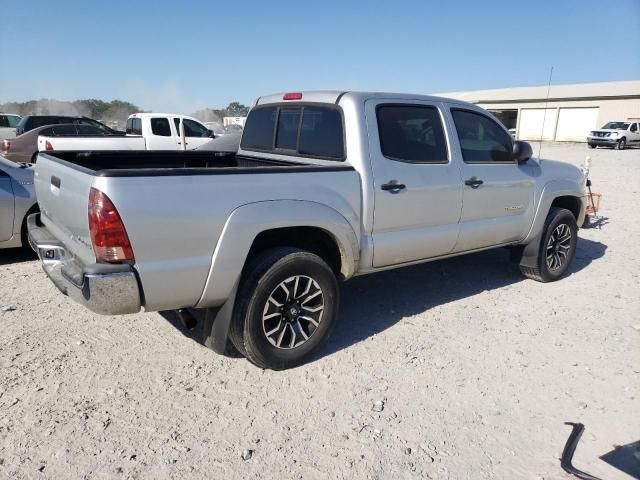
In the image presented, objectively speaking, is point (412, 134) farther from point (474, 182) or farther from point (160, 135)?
point (160, 135)

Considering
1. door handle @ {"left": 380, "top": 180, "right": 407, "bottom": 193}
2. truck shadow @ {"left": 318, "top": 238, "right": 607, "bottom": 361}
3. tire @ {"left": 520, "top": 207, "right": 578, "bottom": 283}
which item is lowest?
truck shadow @ {"left": 318, "top": 238, "right": 607, "bottom": 361}

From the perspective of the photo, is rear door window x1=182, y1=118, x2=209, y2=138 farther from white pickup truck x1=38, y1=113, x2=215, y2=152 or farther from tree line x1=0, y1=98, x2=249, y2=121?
tree line x1=0, y1=98, x2=249, y2=121

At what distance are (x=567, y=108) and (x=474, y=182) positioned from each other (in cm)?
3729

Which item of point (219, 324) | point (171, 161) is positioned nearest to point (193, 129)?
point (171, 161)

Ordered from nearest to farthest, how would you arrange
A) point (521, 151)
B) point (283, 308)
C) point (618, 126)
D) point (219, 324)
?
point (219, 324), point (283, 308), point (521, 151), point (618, 126)

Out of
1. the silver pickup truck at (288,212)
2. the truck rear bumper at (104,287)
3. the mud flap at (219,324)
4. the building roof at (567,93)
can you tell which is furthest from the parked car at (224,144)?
the building roof at (567,93)

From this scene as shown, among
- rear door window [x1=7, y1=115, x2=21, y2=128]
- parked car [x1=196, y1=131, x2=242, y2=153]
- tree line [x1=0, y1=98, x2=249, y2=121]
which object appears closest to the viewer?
parked car [x1=196, y1=131, x2=242, y2=153]

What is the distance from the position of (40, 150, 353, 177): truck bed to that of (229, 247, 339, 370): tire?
0.64 m

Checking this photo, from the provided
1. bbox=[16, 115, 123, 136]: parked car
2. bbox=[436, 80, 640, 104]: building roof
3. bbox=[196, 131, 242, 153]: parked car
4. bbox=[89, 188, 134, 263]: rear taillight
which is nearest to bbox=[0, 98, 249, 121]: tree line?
bbox=[436, 80, 640, 104]: building roof

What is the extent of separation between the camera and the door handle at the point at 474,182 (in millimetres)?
4412

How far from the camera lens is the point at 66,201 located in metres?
3.17

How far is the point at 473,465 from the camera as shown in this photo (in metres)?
2.65

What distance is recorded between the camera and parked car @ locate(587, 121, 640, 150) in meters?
27.8

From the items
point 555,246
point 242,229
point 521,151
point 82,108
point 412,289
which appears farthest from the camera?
point 82,108
